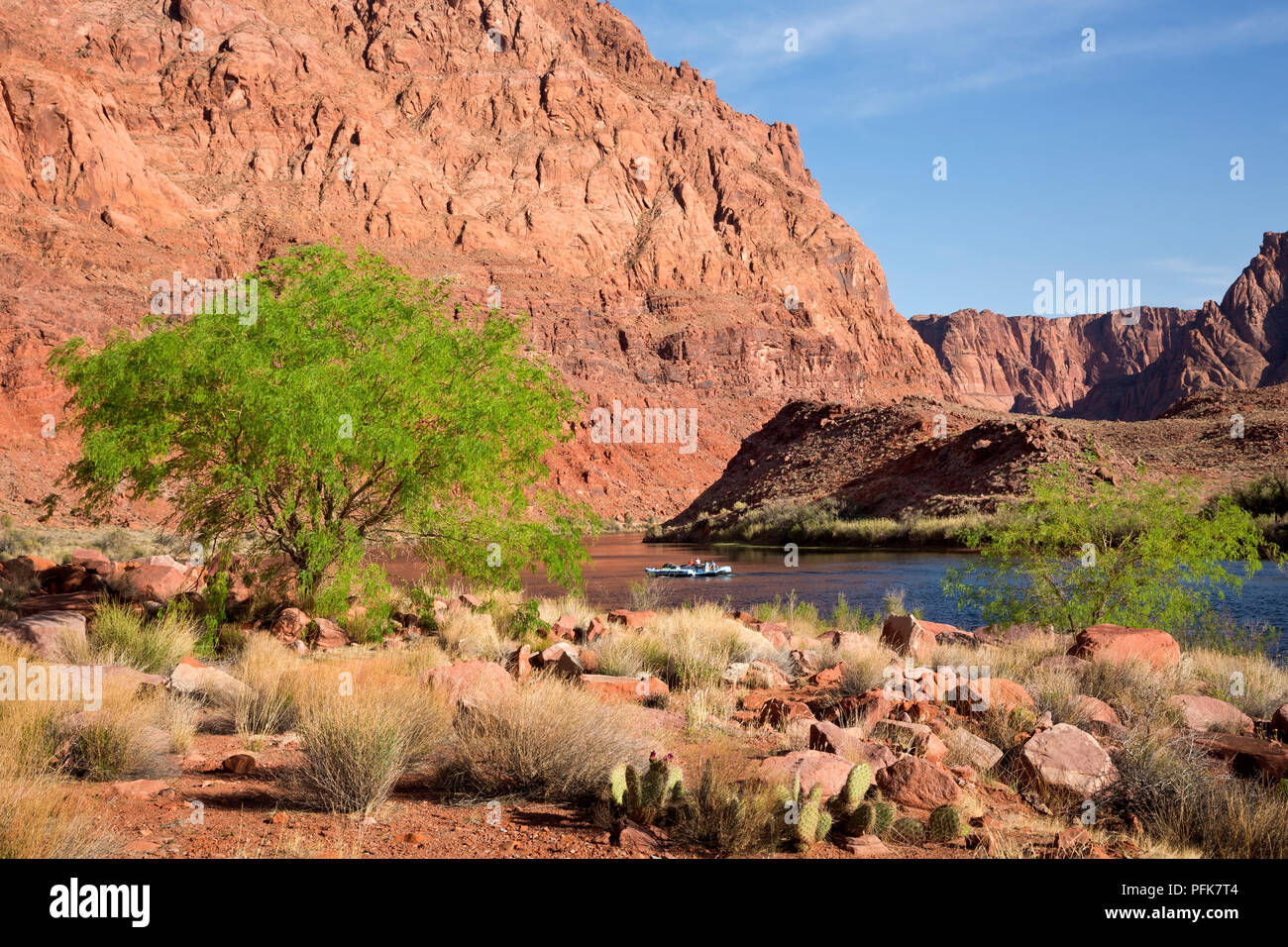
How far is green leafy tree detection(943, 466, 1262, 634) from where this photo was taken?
40.7 feet

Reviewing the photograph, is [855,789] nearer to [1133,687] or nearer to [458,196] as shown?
[1133,687]

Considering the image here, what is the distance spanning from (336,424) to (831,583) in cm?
1918

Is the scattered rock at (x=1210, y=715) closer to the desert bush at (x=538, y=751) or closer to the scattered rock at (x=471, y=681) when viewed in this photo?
the desert bush at (x=538, y=751)

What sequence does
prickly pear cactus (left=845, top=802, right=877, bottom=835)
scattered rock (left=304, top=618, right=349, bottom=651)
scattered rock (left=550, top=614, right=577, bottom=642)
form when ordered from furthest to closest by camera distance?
scattered rock (left=550, top=614, right=577, bottom=642)
scattered rock (left=304, top=618, right=349, bottom=651)
prickly pear cactus (left=845, top=802, right=877, bottom=835)

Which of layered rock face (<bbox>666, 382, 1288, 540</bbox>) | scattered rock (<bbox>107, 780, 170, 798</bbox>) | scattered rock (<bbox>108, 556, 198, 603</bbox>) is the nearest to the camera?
scattered rock (<bbox>107, 780, 170, 798</bbox>)

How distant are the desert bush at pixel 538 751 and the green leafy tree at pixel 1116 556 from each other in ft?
28.1

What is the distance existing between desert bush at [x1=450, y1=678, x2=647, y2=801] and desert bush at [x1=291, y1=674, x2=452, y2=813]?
0.39 meters

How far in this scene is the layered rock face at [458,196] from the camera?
245 feet

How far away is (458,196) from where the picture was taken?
3930 inches

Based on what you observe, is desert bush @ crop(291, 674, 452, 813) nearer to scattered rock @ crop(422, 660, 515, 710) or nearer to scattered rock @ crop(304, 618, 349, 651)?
scattered rock @ crop(422, 660, 515, 710)

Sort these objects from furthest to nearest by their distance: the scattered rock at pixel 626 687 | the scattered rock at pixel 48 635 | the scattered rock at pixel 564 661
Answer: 1. the scattered rock at pixel 564 661
2. the scattered rock at pixel 48 635
3. the scattered rock at pixel 626 687

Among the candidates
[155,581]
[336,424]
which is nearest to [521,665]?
[336,424]

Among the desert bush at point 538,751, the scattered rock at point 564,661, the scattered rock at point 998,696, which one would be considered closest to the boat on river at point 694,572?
the scattered rock at point 564,661

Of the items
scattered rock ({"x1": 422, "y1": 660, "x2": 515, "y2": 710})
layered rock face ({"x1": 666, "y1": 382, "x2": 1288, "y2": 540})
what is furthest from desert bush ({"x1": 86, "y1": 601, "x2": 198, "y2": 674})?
layered rock face ({"x1": 666, "y1": 382, "x2": 1288, "y2": 540})
